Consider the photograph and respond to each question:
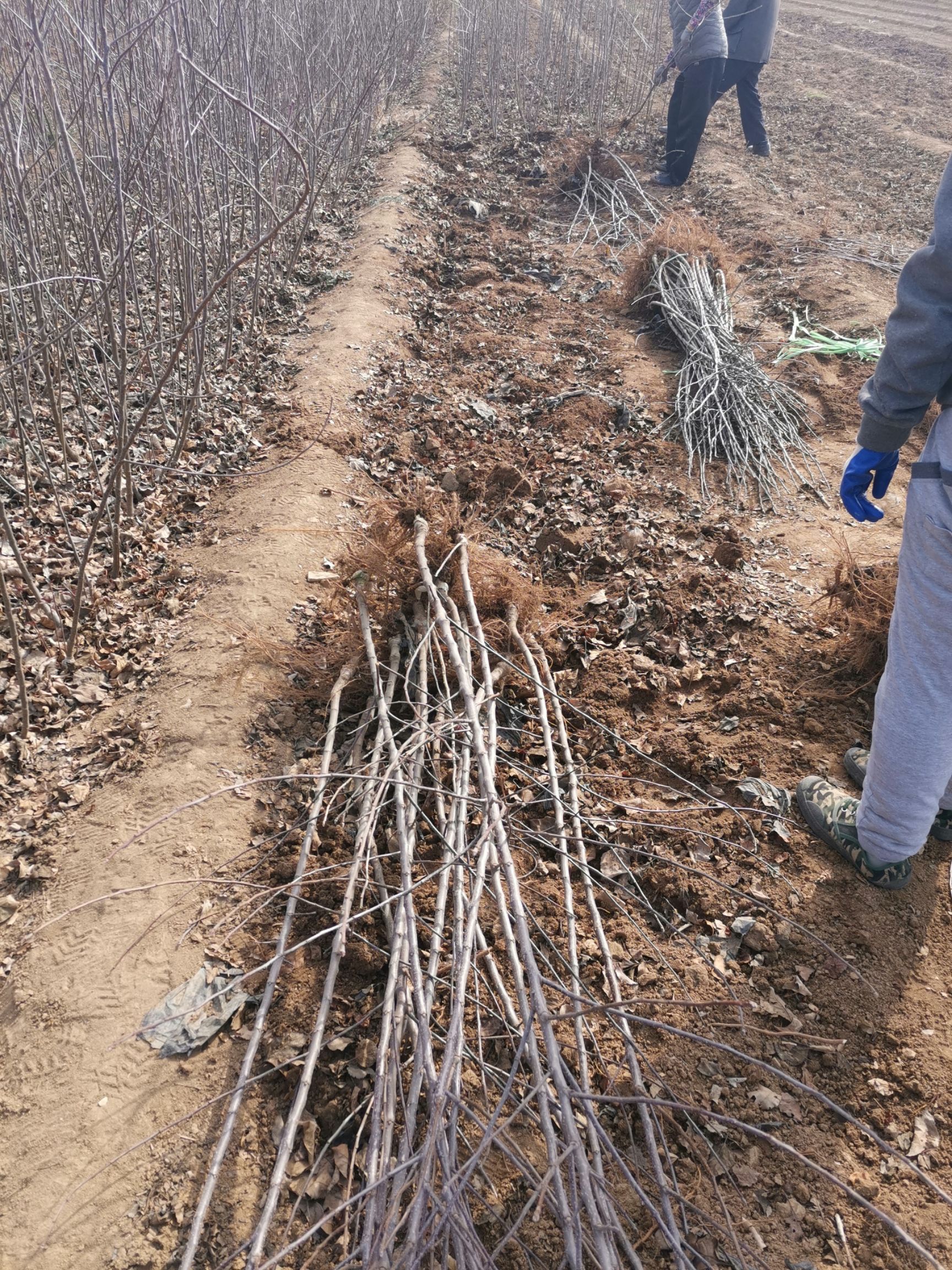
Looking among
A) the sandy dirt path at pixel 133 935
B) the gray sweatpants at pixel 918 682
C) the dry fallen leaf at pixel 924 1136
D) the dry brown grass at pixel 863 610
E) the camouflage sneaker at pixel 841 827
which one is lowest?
the sandy dirt path at pixel 133 935

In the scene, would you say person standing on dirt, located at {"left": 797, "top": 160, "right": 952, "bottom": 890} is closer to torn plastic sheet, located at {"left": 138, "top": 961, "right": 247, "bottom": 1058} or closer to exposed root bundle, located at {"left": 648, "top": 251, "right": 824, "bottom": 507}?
torn plastic sheet, located at {"left": 138, "top": 961, "right": 247, "bottom": 1058}

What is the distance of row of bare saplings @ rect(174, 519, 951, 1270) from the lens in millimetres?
974

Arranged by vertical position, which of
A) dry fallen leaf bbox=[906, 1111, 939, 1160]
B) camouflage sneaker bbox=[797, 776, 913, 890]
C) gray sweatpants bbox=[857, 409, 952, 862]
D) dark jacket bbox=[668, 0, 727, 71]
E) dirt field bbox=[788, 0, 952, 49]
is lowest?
dry fallen leaf bbox=[906, 1111, 939, 1160]

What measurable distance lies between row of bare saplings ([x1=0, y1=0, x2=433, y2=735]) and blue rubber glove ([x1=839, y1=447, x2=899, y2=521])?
4.72 feet

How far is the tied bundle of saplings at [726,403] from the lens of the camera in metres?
3.44

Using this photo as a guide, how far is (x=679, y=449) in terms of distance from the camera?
359 centimetres

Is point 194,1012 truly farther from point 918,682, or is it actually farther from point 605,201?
point 605,201

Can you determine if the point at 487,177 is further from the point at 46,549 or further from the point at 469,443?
the point at 46,549

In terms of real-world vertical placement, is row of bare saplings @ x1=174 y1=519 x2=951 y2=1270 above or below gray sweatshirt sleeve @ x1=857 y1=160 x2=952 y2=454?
below

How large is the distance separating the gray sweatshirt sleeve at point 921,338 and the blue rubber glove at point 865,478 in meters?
0.18

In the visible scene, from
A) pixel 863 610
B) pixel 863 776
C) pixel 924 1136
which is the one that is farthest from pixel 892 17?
pixel 924 1136

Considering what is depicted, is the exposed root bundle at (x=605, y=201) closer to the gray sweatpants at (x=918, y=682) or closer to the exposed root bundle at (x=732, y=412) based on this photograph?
the exposed root bundle at (x=732, y=412)

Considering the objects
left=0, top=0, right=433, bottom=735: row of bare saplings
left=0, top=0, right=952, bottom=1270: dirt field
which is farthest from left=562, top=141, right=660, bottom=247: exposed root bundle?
left=0, top=0, right=433, bottom=735: row of bare saplings

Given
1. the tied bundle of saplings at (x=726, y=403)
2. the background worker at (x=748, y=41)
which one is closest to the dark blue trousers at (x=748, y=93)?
the background worker at (x=748, y=41)
